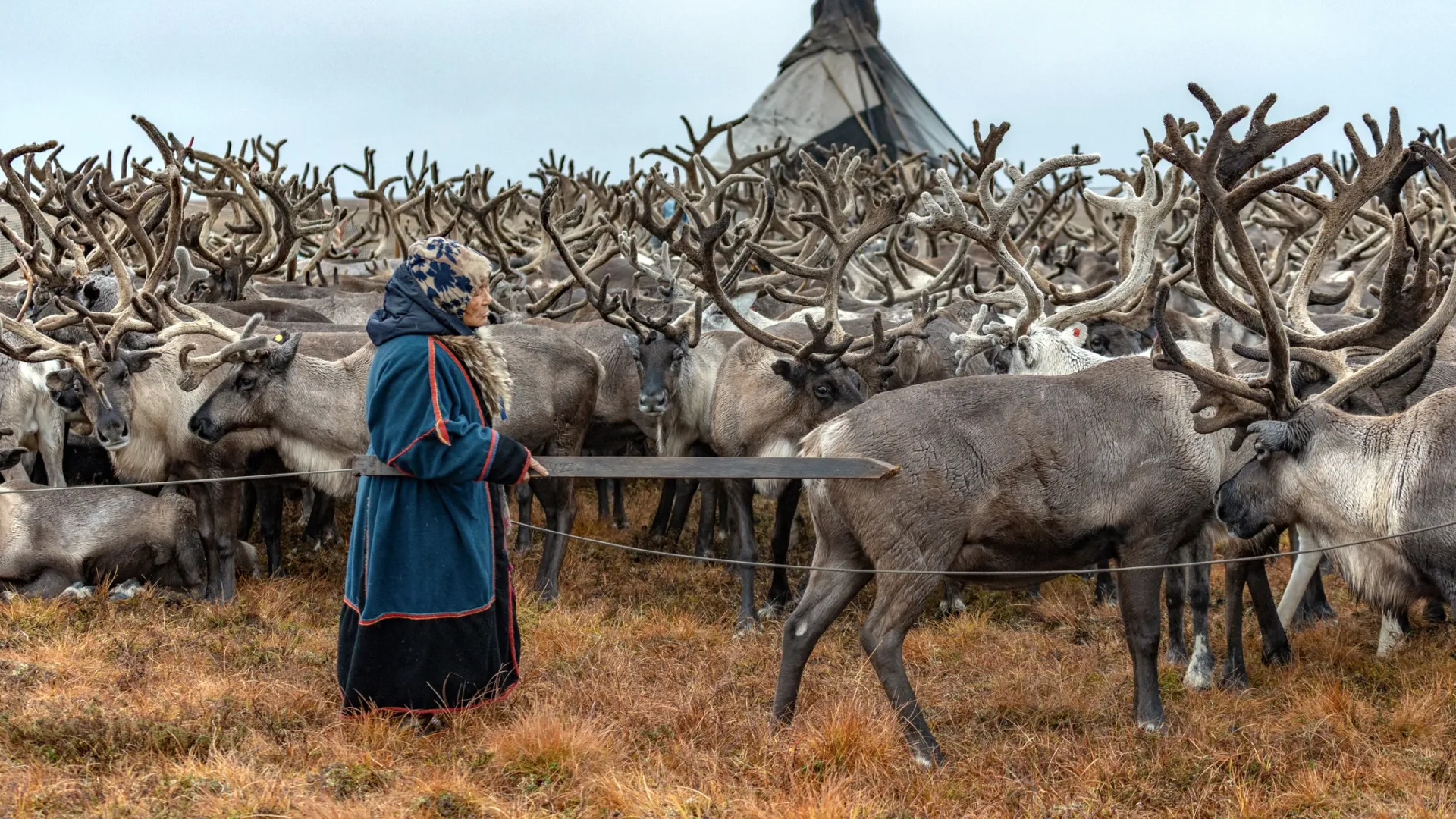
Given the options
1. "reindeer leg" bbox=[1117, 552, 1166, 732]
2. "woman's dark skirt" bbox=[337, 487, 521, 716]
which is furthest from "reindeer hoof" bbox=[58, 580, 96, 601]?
"reindeer leg" bbox=[1117, 552, 1166, 732]

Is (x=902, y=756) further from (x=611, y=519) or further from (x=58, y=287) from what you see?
(x=58, y=287)

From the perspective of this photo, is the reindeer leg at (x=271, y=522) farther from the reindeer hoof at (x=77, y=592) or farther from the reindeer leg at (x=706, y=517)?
the reindeer leg at (x=706, y=517)

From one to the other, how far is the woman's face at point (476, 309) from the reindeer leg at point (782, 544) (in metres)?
2.62

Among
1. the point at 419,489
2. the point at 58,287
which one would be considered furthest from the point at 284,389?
the point at 58,287

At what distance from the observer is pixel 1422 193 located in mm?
11078

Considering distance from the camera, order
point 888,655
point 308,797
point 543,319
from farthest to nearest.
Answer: point 543,319, point 888,655, point 308,797

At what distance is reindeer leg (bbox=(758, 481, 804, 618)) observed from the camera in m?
6.62

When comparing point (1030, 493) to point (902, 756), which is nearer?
point (902, 756)

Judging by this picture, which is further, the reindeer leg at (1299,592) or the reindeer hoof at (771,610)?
the reindeer hoof at (771,610)

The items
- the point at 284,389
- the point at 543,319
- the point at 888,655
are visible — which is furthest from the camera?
the point at 543,319

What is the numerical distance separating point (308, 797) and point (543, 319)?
583 cm

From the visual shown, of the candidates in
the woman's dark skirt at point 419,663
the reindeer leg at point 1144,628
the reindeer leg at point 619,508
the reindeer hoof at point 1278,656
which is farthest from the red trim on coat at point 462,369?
the reindeer leg at point 619,508

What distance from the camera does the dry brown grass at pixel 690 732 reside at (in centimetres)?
379

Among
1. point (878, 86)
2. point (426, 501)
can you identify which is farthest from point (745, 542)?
point (878, 86)
